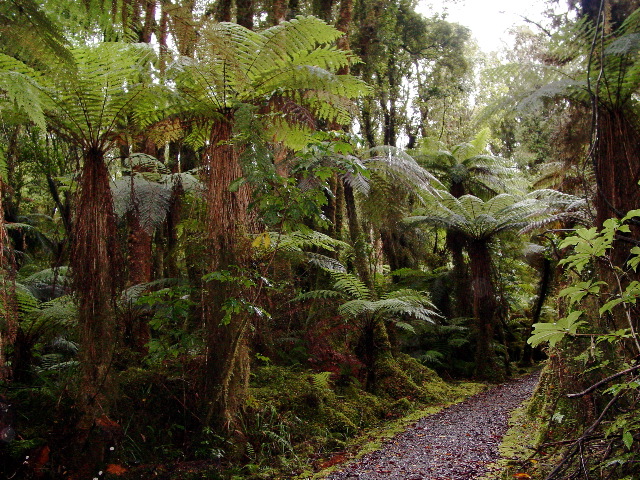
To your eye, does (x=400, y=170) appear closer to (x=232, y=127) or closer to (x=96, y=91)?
(x=232, y=127)

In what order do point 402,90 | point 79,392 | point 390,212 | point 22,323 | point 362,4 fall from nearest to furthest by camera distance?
point 79,392, point 22,323, point 390,212, point 362,4, point 402,90

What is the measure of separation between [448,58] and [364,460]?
1020 centimetres

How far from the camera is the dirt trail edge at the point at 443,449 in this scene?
10.2 feet

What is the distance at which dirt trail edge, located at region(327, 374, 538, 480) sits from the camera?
311 cm

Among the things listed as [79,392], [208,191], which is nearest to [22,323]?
[79,392]

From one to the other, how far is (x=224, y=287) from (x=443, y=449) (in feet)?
6.82

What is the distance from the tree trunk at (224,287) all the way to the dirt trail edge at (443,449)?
0.93 m

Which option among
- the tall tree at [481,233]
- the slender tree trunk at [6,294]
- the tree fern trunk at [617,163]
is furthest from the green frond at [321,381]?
the tall tree at [481,233]

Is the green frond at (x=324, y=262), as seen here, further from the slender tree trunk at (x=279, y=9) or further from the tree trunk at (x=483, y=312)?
→ the tree trunk at (x=483, y=312)

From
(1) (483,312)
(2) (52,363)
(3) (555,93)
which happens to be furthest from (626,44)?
(1) (483,312)

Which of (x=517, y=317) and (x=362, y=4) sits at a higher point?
(x=362, y=4)

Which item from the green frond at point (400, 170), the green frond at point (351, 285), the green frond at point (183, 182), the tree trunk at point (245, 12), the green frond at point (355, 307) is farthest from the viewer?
the tree trunk at point (245, 12)

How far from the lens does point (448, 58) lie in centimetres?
1130

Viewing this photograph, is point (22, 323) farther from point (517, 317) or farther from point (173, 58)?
point (517, 317)
